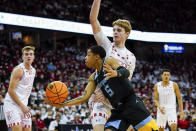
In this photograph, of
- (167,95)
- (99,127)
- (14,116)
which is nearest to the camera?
(99,127)

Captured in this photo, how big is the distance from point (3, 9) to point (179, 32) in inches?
633

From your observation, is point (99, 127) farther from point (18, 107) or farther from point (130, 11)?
point (130, 11)

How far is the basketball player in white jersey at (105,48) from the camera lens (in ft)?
17.3

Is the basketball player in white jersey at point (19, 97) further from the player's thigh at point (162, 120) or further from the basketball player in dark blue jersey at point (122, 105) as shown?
the player's thigh at point (162, 120)

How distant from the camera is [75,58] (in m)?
25.2

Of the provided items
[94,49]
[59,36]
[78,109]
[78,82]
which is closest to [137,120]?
[94,49]

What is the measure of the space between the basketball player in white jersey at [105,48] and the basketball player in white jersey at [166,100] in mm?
5014

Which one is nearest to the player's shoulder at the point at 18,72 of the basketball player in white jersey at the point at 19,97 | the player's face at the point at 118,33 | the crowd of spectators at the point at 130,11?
the basketball player in white jersey at the point at 19,97

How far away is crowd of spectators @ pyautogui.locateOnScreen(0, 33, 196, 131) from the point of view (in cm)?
1593

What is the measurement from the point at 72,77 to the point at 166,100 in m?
11.4

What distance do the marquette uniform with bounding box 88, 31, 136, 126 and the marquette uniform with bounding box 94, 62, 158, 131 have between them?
0.47m

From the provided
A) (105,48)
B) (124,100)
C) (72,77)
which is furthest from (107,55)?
(72,77)

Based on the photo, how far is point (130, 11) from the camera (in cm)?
3247

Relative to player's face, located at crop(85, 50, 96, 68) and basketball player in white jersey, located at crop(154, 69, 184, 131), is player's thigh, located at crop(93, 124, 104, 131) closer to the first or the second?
player's face, located at crop(85, 50, 96, 68)
